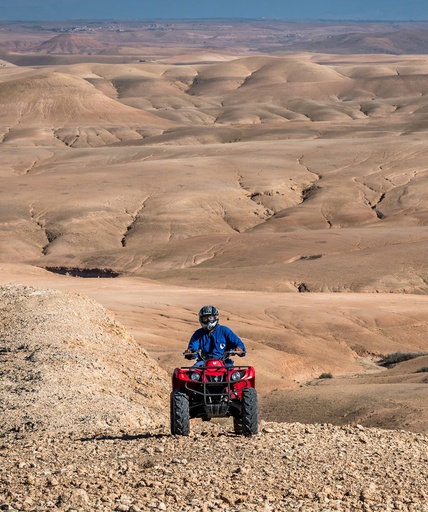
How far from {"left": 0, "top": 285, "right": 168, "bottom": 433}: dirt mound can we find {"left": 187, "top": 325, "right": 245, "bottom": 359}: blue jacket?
1.70 m

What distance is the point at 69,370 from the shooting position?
14938 millimetres

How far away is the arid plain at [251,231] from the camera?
2597cm

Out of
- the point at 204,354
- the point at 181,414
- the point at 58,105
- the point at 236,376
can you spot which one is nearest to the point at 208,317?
the point at 204,354

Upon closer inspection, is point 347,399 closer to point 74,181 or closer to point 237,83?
point 74,181

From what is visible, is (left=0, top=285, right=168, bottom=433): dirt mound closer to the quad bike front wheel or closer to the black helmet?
the quad bike front wheel

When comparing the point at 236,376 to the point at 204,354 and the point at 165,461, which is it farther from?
the point at 165,461

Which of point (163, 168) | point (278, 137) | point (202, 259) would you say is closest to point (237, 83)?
point (278, 137)

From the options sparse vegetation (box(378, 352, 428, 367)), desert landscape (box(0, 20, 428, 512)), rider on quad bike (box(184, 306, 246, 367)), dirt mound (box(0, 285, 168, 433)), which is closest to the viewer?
desert landscape (box(0, 20, 428, 512))

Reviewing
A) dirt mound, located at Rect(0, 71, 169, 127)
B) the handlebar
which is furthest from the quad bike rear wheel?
dirt mound, located at Rect(0, 71, 169, 127)

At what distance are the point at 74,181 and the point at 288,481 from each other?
6663 cm

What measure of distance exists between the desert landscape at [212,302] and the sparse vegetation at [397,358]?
0.33 ft

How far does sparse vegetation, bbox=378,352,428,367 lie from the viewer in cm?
2708

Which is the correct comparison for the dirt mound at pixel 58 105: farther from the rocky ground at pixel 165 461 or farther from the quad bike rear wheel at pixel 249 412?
the quad bike rear wheel at pixel 249 412

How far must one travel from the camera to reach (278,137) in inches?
4011
